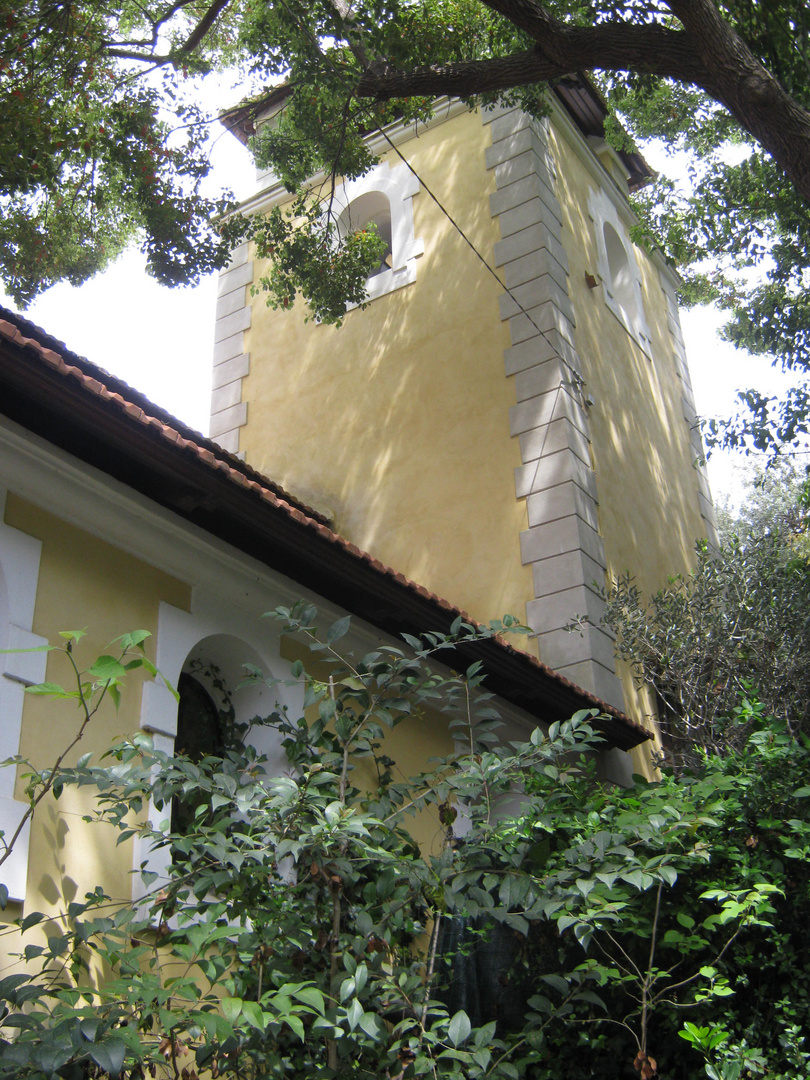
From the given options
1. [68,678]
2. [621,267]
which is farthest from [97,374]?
[621,267]

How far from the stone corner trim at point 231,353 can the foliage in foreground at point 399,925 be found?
771 centimetres

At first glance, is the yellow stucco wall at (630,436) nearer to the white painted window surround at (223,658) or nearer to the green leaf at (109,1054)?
the white painted window surround at (223,658)

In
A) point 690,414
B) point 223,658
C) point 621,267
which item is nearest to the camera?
point 223,658

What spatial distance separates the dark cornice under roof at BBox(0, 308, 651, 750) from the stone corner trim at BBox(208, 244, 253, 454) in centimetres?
503

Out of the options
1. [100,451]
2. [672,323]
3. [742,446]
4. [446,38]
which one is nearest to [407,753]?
[100,451]

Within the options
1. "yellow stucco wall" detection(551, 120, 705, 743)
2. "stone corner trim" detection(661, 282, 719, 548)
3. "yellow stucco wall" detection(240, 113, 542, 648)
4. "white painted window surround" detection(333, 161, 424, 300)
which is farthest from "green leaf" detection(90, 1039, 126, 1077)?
"stone corner trim" detection(661, 282, 719, 548)

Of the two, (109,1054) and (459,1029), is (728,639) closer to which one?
(459,1029)

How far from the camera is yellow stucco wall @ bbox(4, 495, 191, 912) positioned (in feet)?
14.7

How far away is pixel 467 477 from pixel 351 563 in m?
4.42

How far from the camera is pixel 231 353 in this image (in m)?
13.1

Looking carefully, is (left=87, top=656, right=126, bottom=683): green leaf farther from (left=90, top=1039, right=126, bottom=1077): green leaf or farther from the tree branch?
the tree branch

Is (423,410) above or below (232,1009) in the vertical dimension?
above

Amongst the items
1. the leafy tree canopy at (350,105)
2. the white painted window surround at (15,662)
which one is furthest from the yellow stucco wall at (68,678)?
the leafy tree canopy at (350,105)

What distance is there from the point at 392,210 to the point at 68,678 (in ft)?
29.0
